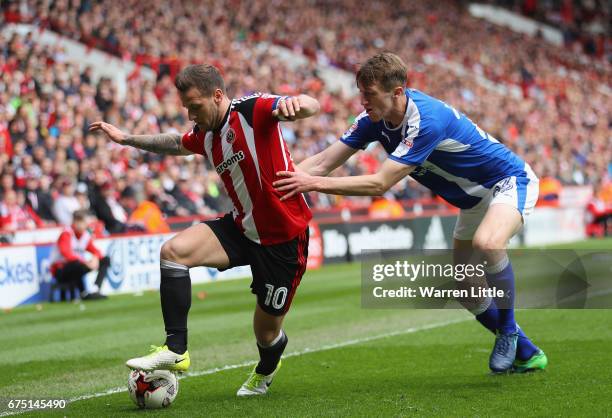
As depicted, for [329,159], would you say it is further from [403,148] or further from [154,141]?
[154,141]

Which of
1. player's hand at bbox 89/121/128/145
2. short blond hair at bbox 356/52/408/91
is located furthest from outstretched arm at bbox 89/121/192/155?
short blond hair at bbox 356/52/408/91

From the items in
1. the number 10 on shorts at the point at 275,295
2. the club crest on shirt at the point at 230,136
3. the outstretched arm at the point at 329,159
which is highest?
the club crest on shirt at the point at 230,136

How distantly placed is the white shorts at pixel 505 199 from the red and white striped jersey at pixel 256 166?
1592 mm

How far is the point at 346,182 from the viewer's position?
642 centimetres

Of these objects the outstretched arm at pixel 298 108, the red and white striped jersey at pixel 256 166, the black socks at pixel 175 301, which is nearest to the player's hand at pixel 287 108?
the outstretched arm at pixel 298 108

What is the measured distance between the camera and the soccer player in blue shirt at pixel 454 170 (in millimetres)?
6660

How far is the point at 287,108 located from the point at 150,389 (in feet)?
6.85

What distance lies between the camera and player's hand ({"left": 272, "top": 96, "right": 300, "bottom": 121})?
236 inches

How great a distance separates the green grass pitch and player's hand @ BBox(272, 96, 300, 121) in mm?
1897

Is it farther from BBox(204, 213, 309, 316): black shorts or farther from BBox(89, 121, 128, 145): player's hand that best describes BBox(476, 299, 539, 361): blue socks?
BBox(89, 121, 128, 145): player's hand

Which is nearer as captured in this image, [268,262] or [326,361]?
[268,262]

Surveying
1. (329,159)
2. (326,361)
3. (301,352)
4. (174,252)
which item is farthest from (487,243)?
(301,352)

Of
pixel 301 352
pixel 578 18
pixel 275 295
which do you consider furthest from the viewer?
pixel 578 18

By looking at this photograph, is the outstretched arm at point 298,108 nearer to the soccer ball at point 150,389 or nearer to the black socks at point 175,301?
the black socks at point 175,301
